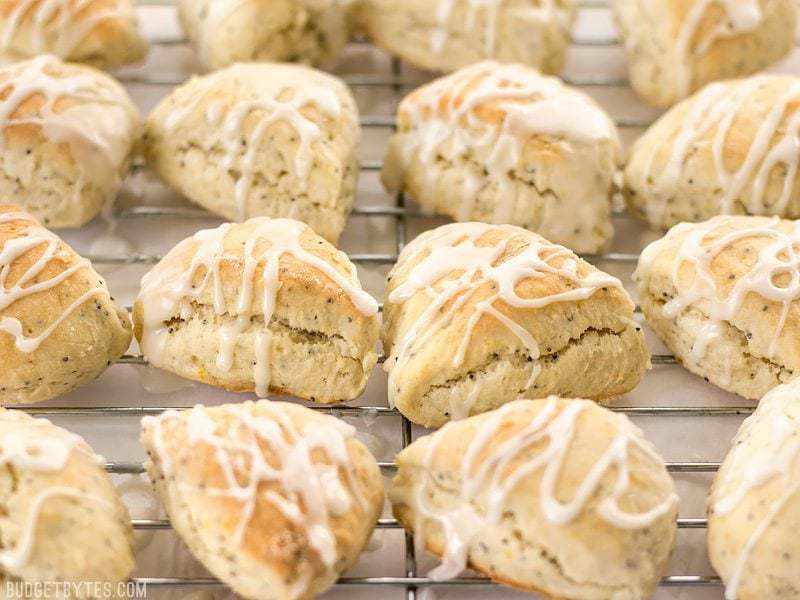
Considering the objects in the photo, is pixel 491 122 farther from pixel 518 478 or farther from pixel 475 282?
pixel 518 478

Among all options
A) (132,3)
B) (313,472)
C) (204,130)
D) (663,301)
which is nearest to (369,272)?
(204,130)

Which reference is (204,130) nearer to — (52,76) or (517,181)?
(52,76)

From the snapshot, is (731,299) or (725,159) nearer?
(731,299)

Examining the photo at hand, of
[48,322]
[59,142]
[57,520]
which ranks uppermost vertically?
[59,142]

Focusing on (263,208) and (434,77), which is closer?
(263,208)

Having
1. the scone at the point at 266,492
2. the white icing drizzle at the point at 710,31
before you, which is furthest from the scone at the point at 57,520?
the white icing drizzle at the point at 710,31

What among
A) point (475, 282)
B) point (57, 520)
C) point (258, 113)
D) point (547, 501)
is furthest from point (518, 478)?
point (258, 113)

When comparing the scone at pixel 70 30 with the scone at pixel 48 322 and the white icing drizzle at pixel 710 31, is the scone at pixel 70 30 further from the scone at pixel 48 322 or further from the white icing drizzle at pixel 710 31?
the white icing drizzle at pixel 710 31
